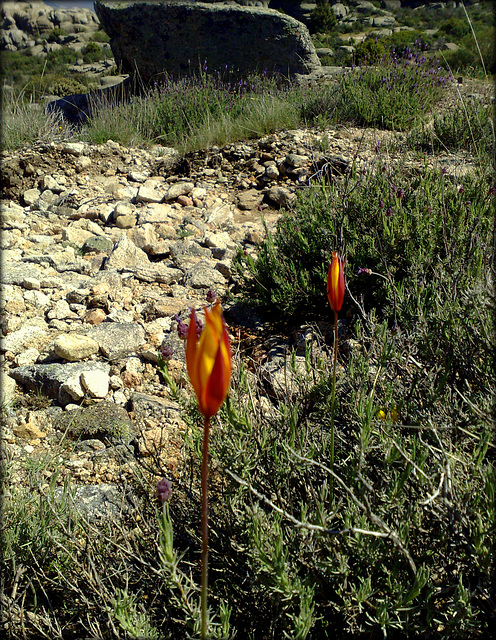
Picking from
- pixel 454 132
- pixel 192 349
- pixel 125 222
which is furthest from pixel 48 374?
pixel 454 132

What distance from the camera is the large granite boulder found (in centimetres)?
1070

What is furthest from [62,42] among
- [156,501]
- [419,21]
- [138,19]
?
[156,501]

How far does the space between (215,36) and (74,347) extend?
10.5m

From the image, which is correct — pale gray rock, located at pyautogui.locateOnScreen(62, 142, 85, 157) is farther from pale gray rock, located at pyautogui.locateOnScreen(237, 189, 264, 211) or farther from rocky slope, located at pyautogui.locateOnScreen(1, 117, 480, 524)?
pale gray rock, located at pyautogui.locateOnScreen(237, 189, 264, 211)

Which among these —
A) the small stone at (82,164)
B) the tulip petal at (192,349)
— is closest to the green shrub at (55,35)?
the small stone at (82,164)

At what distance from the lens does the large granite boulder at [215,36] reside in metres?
10.7

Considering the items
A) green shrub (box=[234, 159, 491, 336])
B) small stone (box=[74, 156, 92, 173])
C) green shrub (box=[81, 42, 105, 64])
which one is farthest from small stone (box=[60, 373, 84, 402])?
green shrub (box=[81, 42, 105, 64])

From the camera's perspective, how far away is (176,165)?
Result: 5.88 m

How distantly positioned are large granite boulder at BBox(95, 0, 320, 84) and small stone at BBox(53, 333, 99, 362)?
9.74 metres

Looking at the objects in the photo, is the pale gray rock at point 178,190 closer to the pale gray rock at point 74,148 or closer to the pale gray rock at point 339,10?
the pale gray rock at point 74,148

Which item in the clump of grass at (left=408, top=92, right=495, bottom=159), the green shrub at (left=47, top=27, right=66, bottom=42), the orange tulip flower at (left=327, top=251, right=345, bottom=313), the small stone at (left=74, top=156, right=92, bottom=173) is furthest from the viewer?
the green shrub at (left=47, top=27, right=66, bottom=42)

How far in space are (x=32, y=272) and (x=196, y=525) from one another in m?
2.65

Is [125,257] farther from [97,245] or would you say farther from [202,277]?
[202,277]

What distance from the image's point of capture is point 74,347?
2.65 m
